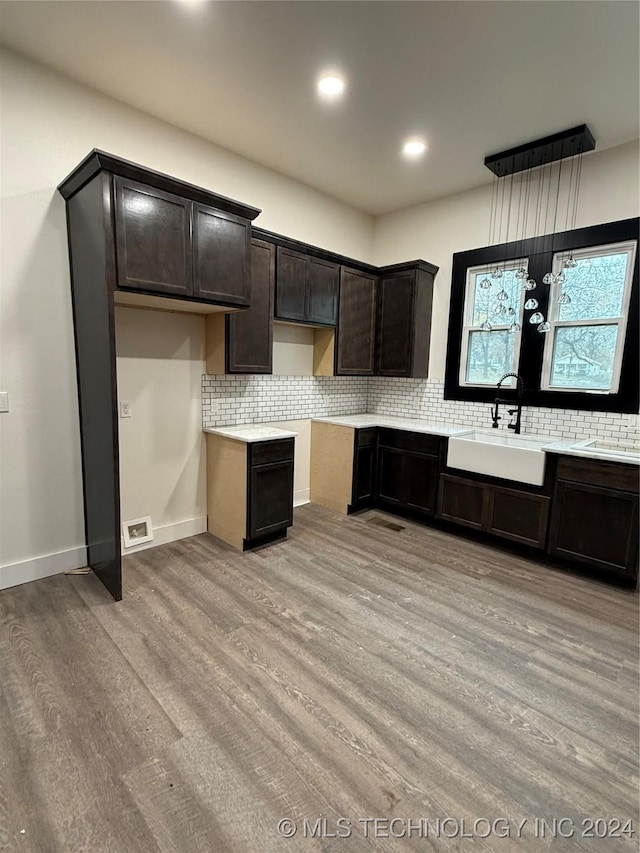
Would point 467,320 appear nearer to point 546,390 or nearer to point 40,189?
point 546,390

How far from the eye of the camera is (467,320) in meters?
4.15

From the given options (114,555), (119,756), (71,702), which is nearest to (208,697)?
(119,756)

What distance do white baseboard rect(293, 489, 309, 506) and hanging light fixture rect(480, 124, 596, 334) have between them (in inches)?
96.6

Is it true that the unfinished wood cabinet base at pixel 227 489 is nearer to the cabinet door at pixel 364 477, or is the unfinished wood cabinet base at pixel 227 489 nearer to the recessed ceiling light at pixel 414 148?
the cabinet door at pixel 364 477

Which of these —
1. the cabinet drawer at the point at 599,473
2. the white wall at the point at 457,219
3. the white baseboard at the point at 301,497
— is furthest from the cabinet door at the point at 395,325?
the cabinet drawer at the point at 599,473

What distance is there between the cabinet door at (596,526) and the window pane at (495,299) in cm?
162

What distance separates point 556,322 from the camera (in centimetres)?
355

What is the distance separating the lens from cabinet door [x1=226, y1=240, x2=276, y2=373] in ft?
10.8

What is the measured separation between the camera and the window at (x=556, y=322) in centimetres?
323

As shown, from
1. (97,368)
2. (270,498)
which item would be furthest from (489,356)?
(97,368)

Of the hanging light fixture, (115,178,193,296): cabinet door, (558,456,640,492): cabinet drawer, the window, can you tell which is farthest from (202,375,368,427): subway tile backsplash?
(558,456,640,492): cabinet drawer

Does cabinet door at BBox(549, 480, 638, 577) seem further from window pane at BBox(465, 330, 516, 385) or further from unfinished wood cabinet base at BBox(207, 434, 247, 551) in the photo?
unfinished wood cabinet base at BBox(207, 434, 247, 551)

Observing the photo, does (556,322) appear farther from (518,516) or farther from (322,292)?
(322,292)

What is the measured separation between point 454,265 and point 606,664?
3.50 metres
